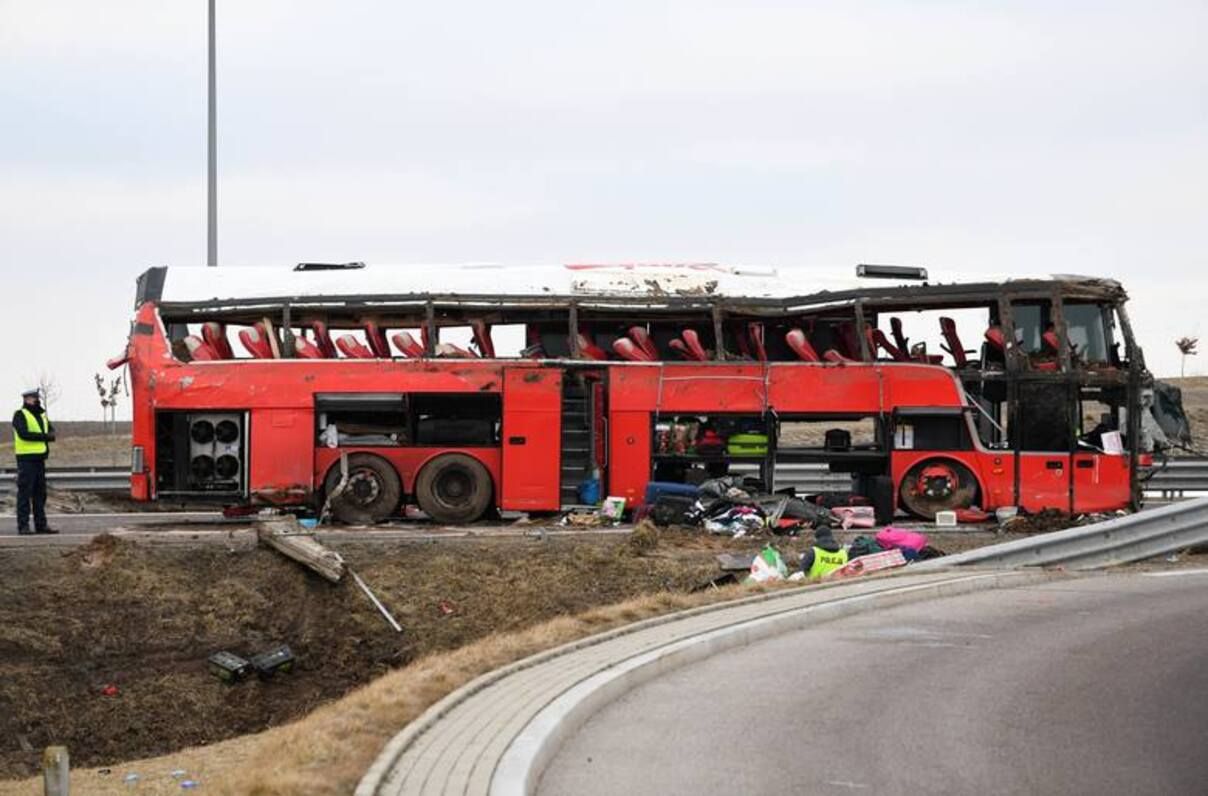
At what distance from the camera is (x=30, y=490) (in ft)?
71.6

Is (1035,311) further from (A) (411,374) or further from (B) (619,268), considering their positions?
(A) (411,374)

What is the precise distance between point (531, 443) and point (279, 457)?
360 cm

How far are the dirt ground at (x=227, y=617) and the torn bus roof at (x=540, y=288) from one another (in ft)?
17.5

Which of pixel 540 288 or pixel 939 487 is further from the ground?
pixel 540 288

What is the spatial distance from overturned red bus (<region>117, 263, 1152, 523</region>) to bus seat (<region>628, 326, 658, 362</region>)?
0.14 feet

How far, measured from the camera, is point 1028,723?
32.6 feet

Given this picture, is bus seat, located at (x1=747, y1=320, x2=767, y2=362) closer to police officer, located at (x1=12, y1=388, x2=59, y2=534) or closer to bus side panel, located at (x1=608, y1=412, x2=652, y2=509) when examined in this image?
bus side panel, located at (x1=608, y1=412, x2=652, y2=509)

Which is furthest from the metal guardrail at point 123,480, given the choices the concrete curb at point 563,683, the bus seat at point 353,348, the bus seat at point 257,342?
the concrete curb at point 563,683

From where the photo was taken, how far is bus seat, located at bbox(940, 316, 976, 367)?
82.3 ft

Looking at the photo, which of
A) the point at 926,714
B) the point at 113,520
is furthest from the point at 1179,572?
the point at 113,520

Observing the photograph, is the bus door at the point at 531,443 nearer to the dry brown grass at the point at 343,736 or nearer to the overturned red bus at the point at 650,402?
the overturned red bus at the point at 650,402

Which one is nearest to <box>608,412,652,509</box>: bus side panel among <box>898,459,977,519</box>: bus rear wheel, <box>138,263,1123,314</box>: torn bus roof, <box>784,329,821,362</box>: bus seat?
<box>138,263,1123,314</box>: torn bus roof

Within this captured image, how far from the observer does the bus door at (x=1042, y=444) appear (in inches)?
951

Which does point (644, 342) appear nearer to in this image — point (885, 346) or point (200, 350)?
point (885, 346)
